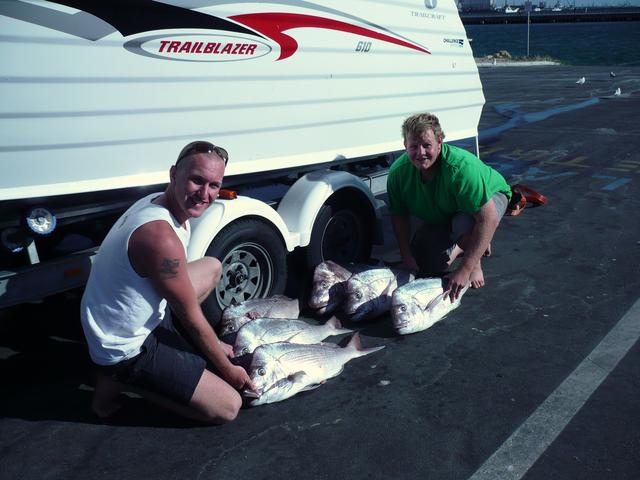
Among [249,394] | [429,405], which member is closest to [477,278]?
[429,405]

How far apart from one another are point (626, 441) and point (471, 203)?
85.9 inches

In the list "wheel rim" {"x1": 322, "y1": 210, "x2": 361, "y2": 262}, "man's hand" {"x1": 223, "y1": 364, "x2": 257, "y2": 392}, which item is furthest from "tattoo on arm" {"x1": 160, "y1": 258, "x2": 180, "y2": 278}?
"wheel rim" {"x1": 322, "y1": 210, "x2": 361, "y2": 262}

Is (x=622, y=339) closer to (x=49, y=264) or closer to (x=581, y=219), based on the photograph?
(x=581, y=219)

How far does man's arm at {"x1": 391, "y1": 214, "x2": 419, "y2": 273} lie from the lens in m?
5.32

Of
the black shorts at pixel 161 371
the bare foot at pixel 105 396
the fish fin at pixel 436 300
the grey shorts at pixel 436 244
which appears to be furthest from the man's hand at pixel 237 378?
the grey shorts at pixel 436 244

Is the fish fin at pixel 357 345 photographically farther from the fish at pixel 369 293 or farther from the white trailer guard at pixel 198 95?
the white trailer guard at pixel 198 95

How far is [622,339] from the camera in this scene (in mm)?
4387

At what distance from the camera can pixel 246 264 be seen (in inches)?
188

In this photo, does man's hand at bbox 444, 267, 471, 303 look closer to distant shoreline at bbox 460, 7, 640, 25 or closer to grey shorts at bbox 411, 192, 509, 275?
grey shorts at bbox 411, 192, 509, 275

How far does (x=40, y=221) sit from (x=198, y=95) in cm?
130

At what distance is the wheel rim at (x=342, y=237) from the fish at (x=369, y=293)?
0.69 meters

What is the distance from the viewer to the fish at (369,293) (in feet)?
15.8

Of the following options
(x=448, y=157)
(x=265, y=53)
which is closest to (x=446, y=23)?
(x=448, y=157)

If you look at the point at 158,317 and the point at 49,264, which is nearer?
the point at 158,317
